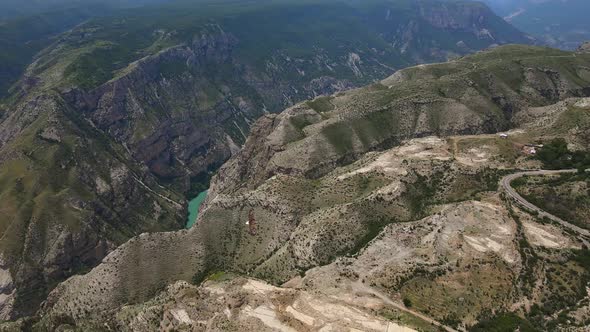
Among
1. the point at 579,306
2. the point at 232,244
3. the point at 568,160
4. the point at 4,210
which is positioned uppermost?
the point at 568,160

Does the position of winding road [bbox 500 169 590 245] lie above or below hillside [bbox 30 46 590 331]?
above

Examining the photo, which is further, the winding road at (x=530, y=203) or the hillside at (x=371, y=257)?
the winding road at (x=530, y=203)

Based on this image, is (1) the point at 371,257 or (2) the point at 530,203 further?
(2) the point at 530,203

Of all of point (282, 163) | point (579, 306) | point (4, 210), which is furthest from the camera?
point (4, 210)

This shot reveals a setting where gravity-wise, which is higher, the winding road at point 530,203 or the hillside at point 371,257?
the winding road at point 530,203

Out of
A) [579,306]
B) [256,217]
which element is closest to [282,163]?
[256,217]

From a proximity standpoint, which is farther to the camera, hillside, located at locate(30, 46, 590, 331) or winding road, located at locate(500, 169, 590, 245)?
winding road, located at locate(500, 169, 590, 245)

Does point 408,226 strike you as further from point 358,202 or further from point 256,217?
point 256,217

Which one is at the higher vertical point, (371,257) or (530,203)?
(530,203)
